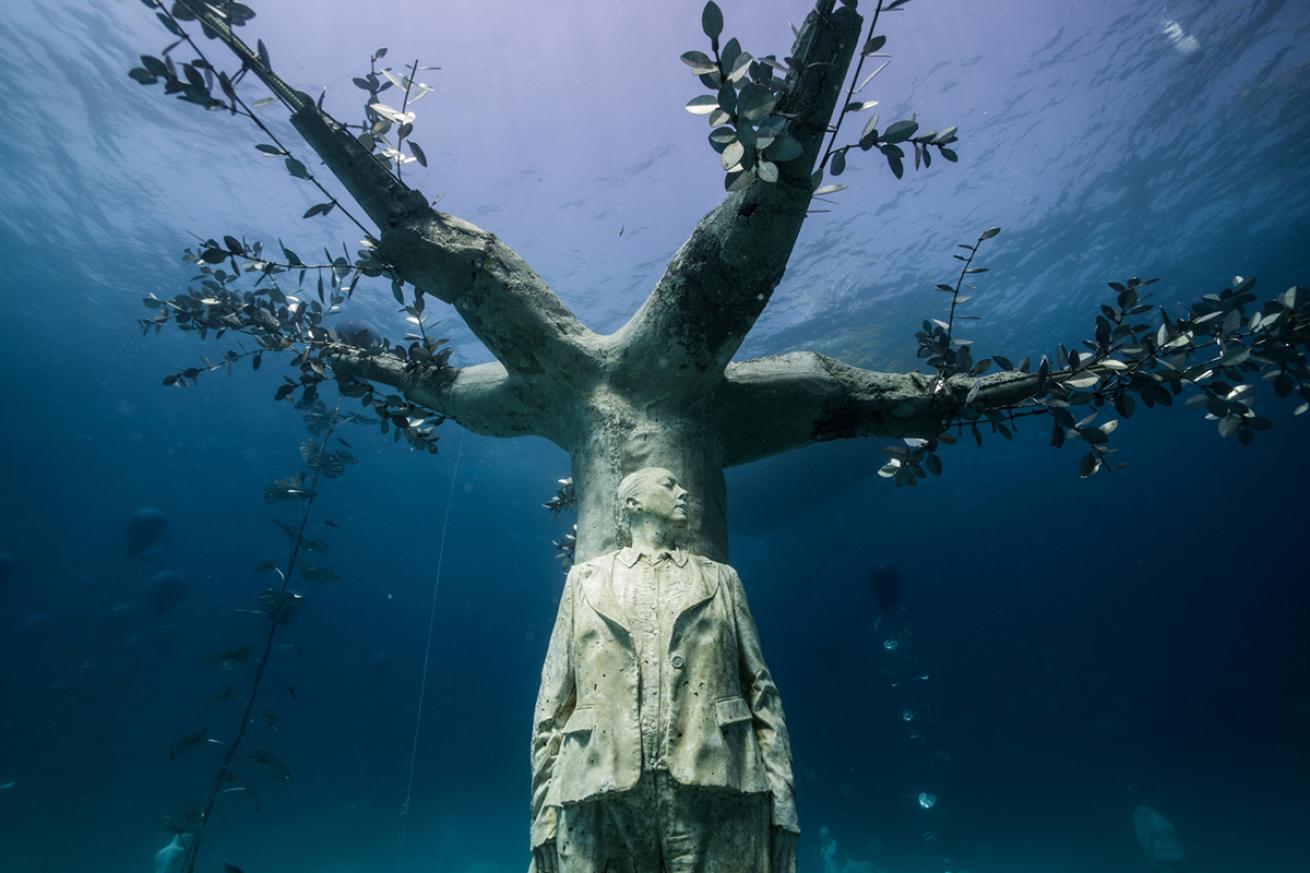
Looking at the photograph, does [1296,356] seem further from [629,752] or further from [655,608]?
[629,752]

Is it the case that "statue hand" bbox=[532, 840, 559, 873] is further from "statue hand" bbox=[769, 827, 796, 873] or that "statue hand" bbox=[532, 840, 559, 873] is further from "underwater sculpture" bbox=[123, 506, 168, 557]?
"underwater sculpture" bbox=[123, 506, 168, 557]

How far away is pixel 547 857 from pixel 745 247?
9.74ft

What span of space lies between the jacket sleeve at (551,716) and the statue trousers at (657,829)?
18 cm

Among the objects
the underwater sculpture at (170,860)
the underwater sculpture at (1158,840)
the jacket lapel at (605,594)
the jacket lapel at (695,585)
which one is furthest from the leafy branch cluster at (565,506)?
the underwater sculpture at (1158,840)

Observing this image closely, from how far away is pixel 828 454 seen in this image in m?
19.4

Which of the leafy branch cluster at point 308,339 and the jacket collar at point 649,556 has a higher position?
the leafy branch cluster at point 308,339

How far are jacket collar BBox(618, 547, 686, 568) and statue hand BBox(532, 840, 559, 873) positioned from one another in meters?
1.10

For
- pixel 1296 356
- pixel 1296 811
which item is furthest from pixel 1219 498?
pixel 1296 356

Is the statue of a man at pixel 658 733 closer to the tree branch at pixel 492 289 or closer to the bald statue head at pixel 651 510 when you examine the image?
the bald statue head at pixel 651 510

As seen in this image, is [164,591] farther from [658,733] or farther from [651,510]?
[658,733]

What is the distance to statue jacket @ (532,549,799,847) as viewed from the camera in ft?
6.79

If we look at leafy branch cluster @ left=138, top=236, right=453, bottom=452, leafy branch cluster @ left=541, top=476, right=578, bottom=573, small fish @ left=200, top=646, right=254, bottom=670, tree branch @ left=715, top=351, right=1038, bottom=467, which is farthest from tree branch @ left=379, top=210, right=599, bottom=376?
small fish @ left=200, top=646, right=254, bottom=670

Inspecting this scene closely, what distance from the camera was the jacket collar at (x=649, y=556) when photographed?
2570mm

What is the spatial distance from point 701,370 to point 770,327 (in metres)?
14.5
